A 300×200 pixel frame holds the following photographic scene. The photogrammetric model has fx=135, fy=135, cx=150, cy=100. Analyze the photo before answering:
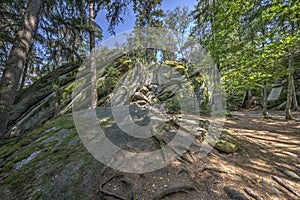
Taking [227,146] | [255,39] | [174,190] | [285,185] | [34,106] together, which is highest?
[255,39]

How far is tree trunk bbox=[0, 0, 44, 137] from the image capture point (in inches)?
146

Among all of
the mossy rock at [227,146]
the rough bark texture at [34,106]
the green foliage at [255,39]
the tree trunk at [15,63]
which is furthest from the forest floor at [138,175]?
the green foliage at [255,39]

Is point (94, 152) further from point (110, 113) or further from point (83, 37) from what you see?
point (83, 37)

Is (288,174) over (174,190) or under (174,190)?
under

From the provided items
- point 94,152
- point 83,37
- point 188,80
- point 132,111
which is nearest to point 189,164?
point 94,152

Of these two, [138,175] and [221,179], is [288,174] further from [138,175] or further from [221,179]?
[138,175]

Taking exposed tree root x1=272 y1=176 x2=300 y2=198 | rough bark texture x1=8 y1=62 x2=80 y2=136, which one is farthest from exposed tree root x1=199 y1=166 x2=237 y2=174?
rough bark texture x1=8 y1=62 x2=80 y2=136

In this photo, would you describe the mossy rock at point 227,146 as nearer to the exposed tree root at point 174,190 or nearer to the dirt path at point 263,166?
the dirt path at point 263,166

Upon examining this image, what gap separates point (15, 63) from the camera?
387cm

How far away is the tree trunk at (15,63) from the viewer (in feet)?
12.2

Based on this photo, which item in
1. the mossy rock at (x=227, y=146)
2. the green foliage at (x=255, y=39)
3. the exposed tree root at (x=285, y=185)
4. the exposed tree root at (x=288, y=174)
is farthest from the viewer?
the green foliage at (x=255, y=39)

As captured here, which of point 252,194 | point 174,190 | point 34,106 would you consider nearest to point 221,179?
point 252,194

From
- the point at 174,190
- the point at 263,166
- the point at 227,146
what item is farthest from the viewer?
the point at 227,146

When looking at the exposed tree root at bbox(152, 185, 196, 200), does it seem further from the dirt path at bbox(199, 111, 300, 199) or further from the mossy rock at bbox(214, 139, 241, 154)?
the mossy rock at bbox(214, 139, 241, 154)
